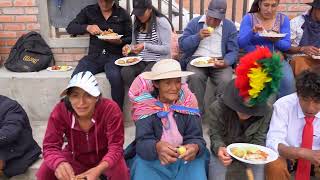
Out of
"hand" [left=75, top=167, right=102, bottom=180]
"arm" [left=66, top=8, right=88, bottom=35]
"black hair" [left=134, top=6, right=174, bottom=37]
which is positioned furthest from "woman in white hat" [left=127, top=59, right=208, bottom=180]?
"arm" [left=66, top=8, right=88, bottom=35]

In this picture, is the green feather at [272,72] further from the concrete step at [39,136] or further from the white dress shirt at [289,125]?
the concrete step at [39,136]

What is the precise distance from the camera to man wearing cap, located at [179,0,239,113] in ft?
13.5

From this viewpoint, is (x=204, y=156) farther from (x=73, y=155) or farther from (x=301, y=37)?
(x=301, y=37)

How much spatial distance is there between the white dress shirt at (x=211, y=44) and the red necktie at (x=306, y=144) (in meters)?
1.66

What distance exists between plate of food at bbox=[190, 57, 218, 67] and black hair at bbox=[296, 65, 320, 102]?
4.73 ft

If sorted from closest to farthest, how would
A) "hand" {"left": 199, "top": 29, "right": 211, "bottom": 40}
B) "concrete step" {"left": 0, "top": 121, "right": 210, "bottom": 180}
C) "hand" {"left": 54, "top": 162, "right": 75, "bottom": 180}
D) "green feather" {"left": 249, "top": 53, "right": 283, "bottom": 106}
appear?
"green feather" {"left": 249, "top": 53, "right": 283, "bottom": 106} < "hand" {"left": 54, "top": 162, "right": 75, "bottom": 180} < "concrete step" {"left": 0, "top": 121, "right": 210, "bottom": 180} < "hand" {"left": 199, "top": 29, "right": 211, "bottom": 40}

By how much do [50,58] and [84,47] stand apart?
17.3 inches

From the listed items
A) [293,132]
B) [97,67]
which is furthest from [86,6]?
[293,132]

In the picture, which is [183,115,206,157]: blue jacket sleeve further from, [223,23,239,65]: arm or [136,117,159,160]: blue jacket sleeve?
[223,23,239,65]: arm

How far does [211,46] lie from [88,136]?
6.32 ft

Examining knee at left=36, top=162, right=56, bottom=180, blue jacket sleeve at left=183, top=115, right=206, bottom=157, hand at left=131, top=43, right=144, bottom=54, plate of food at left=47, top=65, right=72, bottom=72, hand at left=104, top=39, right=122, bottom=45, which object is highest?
hand at left=104, top=39, right=122, bottom=45

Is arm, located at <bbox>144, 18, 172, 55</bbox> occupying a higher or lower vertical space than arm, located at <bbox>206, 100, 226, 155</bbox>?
→ higher

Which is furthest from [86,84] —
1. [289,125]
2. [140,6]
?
[140,6]

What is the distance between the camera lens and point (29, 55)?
473 centimetres
